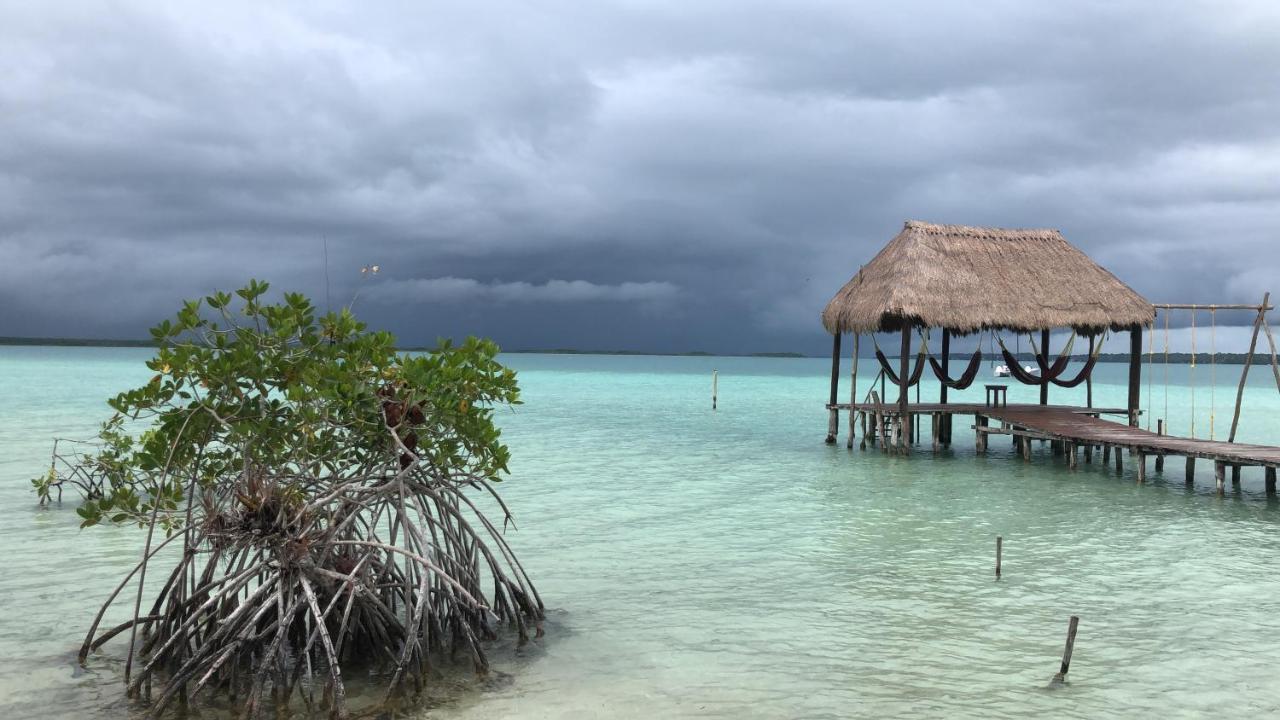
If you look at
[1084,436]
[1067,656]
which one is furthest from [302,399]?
[1084,436]

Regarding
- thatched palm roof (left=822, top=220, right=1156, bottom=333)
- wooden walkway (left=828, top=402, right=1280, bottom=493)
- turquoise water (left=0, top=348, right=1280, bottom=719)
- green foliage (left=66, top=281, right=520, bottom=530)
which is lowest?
turquoise water (left=0, top=348, right=1280, bottom=719)

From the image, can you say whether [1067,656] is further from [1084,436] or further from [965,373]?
[965,373]

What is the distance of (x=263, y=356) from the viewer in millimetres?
5129

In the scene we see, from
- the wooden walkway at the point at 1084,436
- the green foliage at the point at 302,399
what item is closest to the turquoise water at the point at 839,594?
the wooden walkway at the point at 1084,436

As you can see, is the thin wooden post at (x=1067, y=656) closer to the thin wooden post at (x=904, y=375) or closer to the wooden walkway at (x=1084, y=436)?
the wooden walkway at (x=1084, y=436)

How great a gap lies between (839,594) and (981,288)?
982 centimetres

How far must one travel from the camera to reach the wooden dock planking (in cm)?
1178

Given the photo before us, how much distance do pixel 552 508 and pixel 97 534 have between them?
4443 millimetres

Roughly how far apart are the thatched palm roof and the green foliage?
10613mm

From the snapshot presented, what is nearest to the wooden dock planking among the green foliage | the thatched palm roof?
the thatched palm roof

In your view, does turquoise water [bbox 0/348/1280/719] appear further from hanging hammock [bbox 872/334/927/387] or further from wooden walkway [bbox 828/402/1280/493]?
hanging hammock [bbox 872/334/927/387]

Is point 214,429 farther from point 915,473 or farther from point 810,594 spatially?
point 915,473

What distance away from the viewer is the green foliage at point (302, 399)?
4.96 metres

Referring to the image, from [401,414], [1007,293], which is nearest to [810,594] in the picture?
[401,414]
